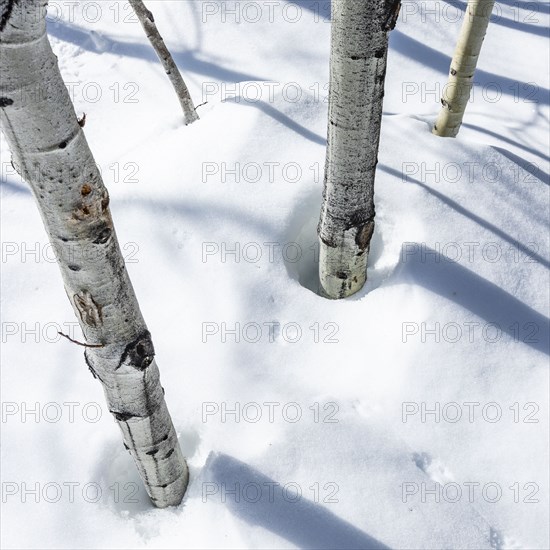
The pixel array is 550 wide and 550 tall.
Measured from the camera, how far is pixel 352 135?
2.44 meters

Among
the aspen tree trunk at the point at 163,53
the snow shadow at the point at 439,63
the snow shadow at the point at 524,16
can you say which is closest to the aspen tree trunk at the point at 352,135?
the aspen tree trunk at the point at 163,53

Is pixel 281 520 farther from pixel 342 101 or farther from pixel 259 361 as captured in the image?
pixel 342 101

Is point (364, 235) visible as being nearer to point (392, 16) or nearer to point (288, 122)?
point (392, 16)

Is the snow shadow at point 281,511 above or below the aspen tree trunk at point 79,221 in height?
below

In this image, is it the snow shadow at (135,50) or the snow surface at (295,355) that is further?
the snow shadow at (135,50)

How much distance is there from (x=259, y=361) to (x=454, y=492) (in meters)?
1.14

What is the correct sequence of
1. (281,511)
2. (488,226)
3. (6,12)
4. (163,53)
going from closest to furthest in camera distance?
1. (6,12)
2. (281,511)
3. (488,226)
4. (163,53)

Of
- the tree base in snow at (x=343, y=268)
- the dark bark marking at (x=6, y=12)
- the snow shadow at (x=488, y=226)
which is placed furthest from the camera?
the snow shadow at (x=488, y=226)

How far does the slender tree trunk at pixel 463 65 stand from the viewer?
11.5 feet

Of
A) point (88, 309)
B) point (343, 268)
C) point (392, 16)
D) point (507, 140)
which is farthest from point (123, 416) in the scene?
point (507, 140)

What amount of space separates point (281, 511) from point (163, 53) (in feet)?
11.2

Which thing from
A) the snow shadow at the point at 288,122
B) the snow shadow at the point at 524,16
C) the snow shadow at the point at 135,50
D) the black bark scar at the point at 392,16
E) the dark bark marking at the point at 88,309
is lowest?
the snow shadow at the point at 135,50

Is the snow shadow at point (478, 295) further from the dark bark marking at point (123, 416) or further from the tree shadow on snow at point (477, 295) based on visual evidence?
the dark bark marking at point (123, 416)

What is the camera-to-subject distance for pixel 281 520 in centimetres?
262
